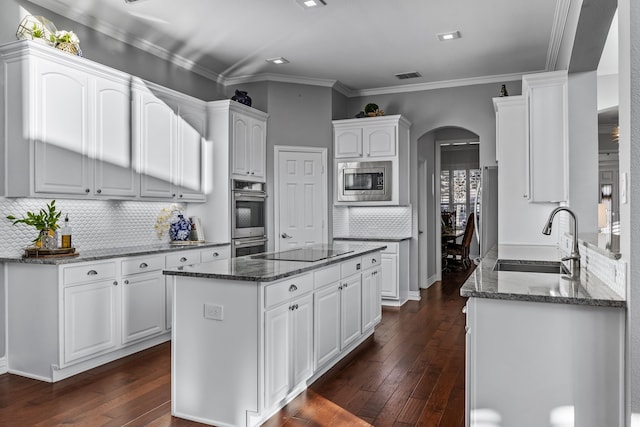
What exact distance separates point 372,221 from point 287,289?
387cm

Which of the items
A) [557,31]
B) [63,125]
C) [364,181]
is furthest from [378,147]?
[63,125]

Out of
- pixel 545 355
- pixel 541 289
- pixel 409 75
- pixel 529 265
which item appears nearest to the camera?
pixel 545 355

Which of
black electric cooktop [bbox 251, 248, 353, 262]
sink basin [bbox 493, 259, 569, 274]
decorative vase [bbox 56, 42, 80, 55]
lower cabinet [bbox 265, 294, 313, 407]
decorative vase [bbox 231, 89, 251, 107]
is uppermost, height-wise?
decorative vase [bbox 231, 89, 251, 107]

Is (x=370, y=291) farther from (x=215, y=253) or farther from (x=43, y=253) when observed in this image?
(x=43, y=253)

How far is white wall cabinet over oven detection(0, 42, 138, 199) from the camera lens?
342 centimetres

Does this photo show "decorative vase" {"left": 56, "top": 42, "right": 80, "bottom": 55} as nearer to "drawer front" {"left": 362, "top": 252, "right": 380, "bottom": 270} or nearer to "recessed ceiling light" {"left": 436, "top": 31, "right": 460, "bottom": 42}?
"drawer front" {"left": 362, "top": 252, "right": 380, "bottom": 270}

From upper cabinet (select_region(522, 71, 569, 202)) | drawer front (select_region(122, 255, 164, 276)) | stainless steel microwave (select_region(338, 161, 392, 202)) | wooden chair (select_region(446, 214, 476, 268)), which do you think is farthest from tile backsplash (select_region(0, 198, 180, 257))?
wooden chair (select_region(446, 214, 476, 268))

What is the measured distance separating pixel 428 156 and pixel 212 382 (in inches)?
232

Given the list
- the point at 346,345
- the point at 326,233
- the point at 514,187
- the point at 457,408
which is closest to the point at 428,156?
the point at 326,233

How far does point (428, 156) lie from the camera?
775 centimetres

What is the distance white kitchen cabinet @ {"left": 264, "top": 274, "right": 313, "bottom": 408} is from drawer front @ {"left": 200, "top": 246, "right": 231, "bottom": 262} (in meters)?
2.03

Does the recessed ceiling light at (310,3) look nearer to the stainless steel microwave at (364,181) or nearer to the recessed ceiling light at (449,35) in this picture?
the recessed ceiling light at (449,35)

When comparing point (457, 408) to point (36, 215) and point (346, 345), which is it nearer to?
point (346, 345)

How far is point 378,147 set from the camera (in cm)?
621
